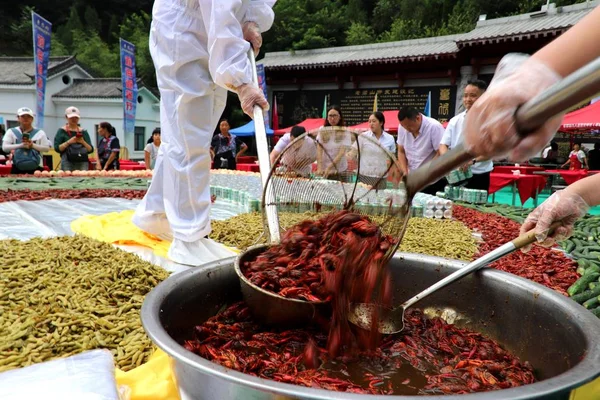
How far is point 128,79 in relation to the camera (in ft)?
58.5

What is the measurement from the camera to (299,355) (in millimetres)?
1479

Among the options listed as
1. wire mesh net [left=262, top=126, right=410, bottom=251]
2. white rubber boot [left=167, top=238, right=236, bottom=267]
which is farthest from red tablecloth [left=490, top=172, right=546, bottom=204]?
wire mesh net [left=262, top=126, right=410, bottom=251]

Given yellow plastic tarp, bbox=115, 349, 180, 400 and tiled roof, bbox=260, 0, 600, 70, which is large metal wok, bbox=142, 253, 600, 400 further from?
tiled roof, bbox=260, 0, 600, 70

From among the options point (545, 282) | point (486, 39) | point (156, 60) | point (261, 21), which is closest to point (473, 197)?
point (545, 282)

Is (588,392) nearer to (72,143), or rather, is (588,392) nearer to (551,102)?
(551,102)

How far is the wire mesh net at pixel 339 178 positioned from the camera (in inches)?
74.4

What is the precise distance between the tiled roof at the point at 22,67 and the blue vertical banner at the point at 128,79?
43.4 feet

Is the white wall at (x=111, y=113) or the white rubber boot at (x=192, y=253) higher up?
the white wall at (x=111, y=113)

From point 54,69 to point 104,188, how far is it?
88.3 feet

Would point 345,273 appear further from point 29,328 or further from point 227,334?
point 29,328

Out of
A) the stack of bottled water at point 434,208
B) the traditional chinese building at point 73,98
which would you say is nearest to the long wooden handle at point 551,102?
the stack of bottled water at point 434,208

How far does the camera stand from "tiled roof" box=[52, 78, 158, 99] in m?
28.1

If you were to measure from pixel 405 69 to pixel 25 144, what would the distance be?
14.0m

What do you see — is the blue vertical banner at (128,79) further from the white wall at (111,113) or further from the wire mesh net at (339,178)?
the wire mesh net at (339,178)
